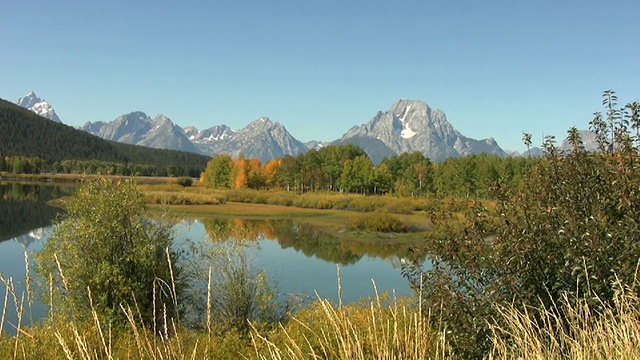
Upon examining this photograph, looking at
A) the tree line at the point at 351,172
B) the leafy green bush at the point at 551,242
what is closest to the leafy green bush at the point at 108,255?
the leafy green bush at the point at 551,242

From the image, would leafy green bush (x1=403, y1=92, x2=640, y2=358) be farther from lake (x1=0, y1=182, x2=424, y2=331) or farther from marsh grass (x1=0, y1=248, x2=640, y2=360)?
lake (x1=0, y1=182, x2=424, y2=331)

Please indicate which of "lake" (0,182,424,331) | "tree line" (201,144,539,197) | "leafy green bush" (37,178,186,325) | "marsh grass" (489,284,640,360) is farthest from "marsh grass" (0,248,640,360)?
"tree line" (201,144,539,197)

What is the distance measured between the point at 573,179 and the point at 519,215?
124 centimetres

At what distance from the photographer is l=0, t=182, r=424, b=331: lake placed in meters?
25.6

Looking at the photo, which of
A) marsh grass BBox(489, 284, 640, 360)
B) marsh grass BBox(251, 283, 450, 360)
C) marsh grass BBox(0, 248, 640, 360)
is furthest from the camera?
marsh grass BBox(489, 284, 640, 360)

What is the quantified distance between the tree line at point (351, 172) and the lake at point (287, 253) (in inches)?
1696

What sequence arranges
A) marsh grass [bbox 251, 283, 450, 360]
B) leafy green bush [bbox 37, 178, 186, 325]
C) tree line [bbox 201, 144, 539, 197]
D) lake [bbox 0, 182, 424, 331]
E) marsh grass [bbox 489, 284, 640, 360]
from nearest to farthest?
marsh grass [bbox 251, 283, 450, 360] < marsh grass [bbox 489, 284, 640, 360] < leafy green bush [bbox 37, 178, 186, 325] < lake [bbox 0, 182, 424, 331] < tree line [bbox 201, 144, 539, 197]

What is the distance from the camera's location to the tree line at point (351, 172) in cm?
9981

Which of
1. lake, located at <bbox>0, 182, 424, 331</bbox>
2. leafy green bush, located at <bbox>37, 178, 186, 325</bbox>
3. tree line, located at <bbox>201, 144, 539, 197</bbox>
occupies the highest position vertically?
tree line, located at <bbox>201, 144, 539, 197</bbox>

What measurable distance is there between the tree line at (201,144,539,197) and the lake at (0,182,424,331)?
4308 centimetres

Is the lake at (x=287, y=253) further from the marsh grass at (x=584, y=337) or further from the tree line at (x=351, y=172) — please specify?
the tree line at (x=351, y=172)

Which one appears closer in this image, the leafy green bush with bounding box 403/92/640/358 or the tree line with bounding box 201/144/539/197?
the leafy green bush with bounding box 403/92/640/358

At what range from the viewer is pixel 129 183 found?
66.2 ft

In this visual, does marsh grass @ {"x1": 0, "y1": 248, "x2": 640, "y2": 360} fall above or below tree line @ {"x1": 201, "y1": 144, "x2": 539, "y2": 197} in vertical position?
below
